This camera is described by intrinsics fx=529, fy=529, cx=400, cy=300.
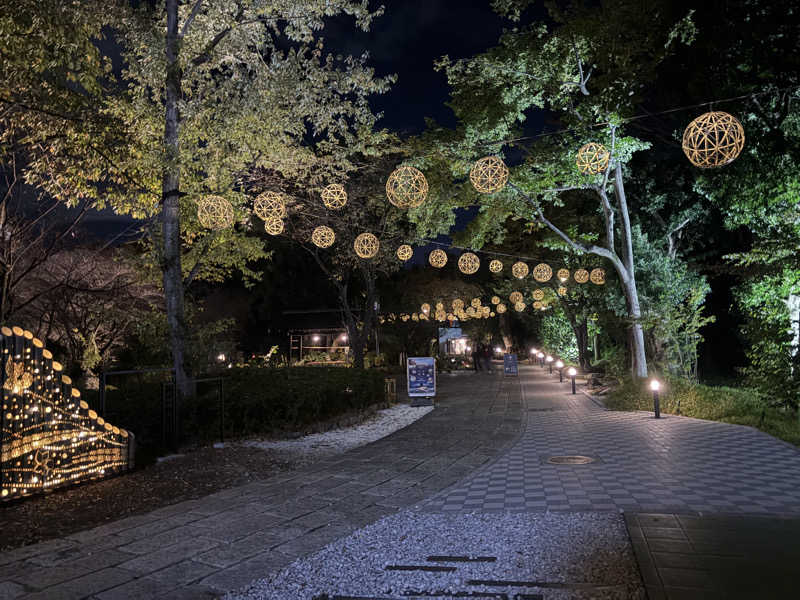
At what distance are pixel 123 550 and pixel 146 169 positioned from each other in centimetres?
807

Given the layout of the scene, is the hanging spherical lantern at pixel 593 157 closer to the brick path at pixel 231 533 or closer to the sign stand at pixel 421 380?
the brick path at pixel 231 533

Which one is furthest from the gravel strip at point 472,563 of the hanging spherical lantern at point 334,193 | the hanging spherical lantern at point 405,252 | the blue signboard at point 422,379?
the hanging spherical lantern at point 405,252

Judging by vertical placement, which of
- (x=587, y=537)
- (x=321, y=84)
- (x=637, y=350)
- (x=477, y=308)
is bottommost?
(x=587, y=537)

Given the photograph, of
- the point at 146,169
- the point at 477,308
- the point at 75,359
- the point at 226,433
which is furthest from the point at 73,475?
the point at 477,308

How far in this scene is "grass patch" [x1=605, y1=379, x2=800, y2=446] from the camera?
1055 centimetres

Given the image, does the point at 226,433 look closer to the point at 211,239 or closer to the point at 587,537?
the point at 211,239

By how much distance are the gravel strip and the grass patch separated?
21.5 feet

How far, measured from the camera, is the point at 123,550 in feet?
15.7

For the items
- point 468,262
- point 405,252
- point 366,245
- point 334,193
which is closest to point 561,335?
point 468,262

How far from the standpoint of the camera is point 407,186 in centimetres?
1028

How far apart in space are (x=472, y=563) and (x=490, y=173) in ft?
24.4

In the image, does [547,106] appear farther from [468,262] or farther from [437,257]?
[437,257]

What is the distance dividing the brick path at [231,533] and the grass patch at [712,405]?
587 cm

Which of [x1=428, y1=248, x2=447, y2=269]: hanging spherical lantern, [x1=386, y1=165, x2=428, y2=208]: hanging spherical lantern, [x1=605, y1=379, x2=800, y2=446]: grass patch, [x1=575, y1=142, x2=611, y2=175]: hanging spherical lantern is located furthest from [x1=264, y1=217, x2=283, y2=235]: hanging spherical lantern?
[x1=605, y1=379, x2=800, y2=446]: grass patch
